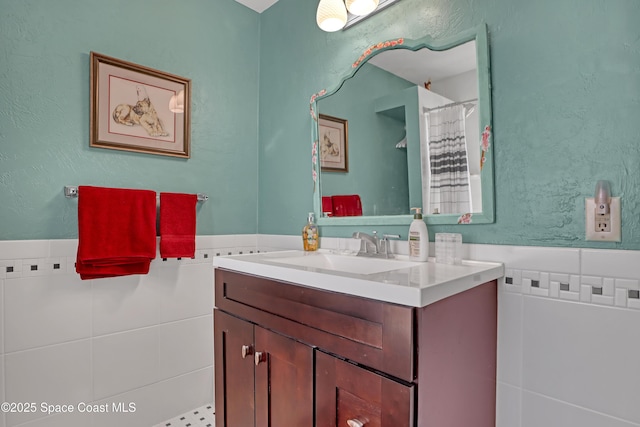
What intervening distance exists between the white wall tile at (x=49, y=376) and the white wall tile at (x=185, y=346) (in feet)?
1.10

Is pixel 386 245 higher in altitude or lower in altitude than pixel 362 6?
lower

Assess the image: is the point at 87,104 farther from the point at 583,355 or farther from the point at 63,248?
the point at 583,355

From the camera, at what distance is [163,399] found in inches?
70.3

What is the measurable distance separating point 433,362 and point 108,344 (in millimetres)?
1500

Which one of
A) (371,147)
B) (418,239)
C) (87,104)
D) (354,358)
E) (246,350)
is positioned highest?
(87,104)

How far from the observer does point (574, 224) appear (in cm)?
101

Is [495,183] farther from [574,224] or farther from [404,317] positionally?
[404,317]

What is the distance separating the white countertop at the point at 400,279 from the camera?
2.68ft

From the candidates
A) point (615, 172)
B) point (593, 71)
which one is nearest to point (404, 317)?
point (615, 172)

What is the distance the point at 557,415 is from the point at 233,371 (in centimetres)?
110

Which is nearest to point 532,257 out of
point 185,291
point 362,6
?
point 362,6

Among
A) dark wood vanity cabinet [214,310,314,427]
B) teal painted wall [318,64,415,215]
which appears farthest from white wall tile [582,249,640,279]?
dark wood vanity cabinet [214,310,314,427]

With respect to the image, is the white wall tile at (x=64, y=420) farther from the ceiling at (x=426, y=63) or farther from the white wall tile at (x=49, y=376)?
the ceiling at (x=426, y=63)

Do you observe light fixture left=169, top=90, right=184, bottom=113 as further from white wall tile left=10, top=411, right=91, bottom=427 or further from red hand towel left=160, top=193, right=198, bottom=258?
white wall tile left=10, top=411, right=91, bottom=427
